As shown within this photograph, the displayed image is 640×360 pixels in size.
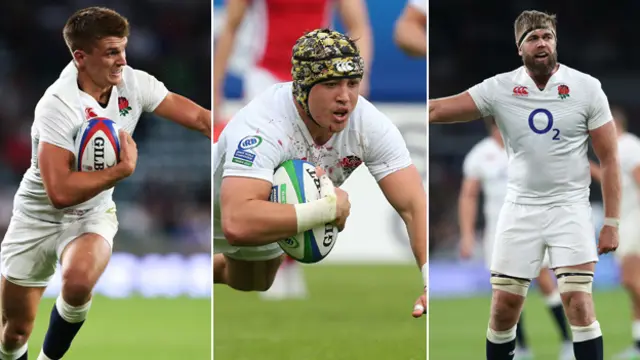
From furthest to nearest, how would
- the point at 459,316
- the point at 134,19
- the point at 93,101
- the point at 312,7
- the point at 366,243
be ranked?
1. the point at 134,19
2. the point at 366,243
3. the point at 459,316
4. the point at 312,7
5. the point at 93,101

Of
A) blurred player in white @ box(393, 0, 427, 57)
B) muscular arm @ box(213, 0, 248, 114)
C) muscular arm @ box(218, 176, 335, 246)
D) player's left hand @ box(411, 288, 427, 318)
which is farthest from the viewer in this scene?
muscular arm @ box(213, 0, 248, 114)

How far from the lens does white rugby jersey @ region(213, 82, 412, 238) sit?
495cm

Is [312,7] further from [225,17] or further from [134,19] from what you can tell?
[134,19]

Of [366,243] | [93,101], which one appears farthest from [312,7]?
[366,243]

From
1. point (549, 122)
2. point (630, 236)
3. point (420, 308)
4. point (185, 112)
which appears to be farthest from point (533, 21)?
point (630, 236)

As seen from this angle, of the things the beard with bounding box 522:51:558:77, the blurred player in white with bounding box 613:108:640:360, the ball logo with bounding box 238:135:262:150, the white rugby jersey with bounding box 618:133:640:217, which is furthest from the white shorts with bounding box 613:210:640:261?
the ball logo with bounding box 238:135:262:150

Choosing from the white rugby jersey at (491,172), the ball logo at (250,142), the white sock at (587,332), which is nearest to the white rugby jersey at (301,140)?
the ball logo at (250,142)

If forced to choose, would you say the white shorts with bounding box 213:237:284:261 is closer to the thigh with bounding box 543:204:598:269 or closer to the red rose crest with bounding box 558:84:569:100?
the thigh with bounding box 543:204:598:269

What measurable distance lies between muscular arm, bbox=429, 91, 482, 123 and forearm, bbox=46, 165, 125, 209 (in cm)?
160

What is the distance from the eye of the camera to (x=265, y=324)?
27.0 ft

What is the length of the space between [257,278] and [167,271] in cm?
706

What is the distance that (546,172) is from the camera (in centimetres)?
530

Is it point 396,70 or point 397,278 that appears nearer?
point 396,70

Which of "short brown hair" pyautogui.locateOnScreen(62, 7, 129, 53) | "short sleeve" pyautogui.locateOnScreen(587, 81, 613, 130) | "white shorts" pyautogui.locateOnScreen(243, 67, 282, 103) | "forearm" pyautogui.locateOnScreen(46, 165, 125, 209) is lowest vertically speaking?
"forearm" pyautogui.locateOnScreen(46, 165, 125, 209)
